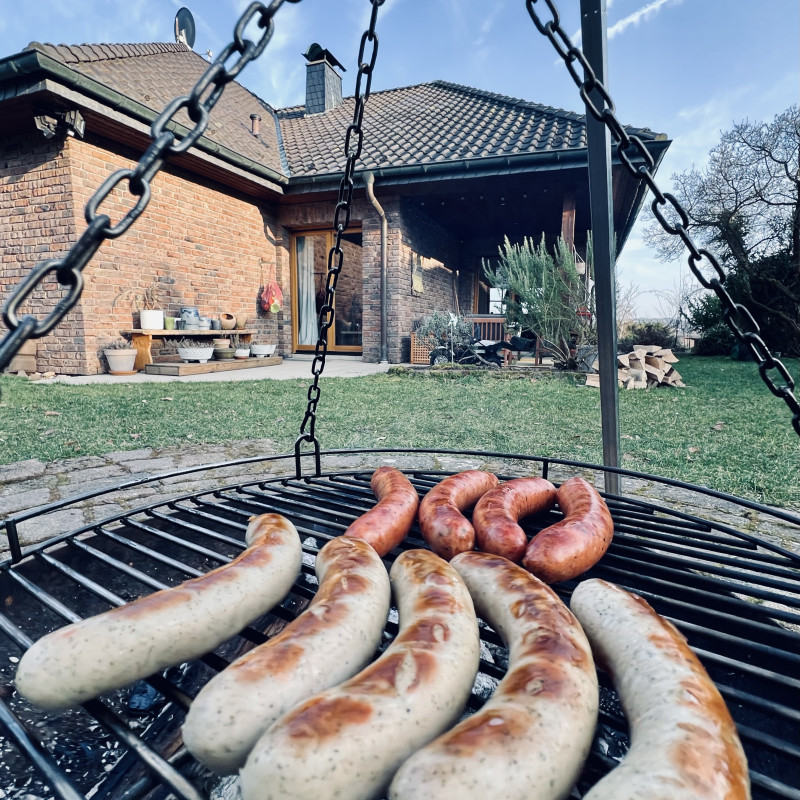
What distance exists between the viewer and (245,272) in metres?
10.6

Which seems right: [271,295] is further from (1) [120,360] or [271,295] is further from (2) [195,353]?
(1) [120,360]

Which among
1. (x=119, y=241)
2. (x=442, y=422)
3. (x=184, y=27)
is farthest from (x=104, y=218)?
(x=184, y=27)

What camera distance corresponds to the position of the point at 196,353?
848cm

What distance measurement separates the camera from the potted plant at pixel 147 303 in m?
8.19

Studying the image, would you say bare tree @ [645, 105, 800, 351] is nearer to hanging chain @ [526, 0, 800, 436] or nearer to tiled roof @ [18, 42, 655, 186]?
tiled roof @ [18, 42, 655, 186]

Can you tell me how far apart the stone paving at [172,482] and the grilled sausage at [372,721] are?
1.54 m

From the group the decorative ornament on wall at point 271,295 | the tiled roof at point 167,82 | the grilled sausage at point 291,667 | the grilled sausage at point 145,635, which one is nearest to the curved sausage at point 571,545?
the grilled sausage at point 291,667

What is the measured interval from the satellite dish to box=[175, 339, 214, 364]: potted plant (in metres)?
9.67

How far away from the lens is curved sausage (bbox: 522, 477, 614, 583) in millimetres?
1153

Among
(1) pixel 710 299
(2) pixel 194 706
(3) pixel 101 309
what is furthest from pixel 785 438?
(1) pixel 710 299

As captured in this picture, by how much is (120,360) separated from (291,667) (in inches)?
326

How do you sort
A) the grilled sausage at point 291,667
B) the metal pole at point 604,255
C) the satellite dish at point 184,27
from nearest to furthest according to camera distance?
the grilled sausage at point 291,667, the metal pole at point 604,255, the satellite dish at point 184,27

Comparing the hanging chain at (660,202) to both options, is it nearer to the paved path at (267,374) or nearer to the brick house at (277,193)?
the paved path at (267,374)

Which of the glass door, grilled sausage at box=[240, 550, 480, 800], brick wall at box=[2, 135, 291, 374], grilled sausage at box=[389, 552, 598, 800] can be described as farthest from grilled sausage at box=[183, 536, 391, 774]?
the glass door
